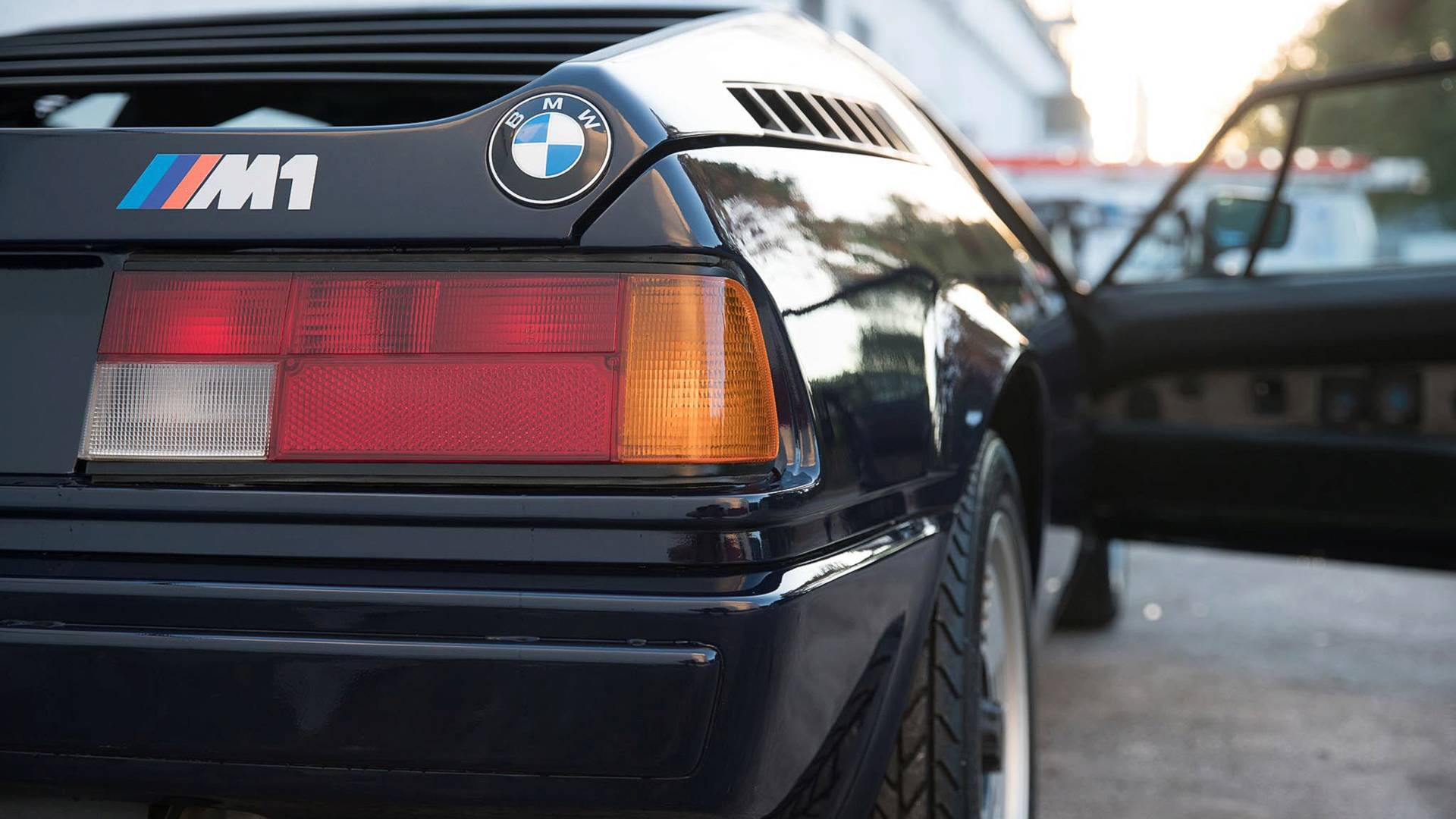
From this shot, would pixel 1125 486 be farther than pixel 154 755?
Yes

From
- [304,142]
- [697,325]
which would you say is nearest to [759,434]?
[697,325]

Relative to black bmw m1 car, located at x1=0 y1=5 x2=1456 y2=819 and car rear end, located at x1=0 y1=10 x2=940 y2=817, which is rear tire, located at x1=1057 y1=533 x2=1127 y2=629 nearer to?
black bmw m1 car, located at x1=0 y1=5 x2=1456 y2=819

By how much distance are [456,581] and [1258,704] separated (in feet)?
9.78

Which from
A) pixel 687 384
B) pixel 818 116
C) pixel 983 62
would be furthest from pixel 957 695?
pixel 983 62

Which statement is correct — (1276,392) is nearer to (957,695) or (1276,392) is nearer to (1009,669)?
(1009,669)

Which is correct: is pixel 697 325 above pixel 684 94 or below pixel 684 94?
below

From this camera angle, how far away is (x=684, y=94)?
4.86 feet

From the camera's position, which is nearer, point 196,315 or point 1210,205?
point 196,315

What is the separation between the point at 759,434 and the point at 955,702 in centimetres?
56

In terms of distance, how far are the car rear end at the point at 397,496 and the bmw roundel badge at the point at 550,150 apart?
1 cm

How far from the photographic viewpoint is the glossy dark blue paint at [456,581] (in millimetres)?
1288

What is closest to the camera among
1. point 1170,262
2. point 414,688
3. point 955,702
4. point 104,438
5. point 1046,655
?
point 414,688

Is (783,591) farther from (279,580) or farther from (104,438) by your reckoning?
(104,438)

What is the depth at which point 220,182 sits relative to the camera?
140 cm
